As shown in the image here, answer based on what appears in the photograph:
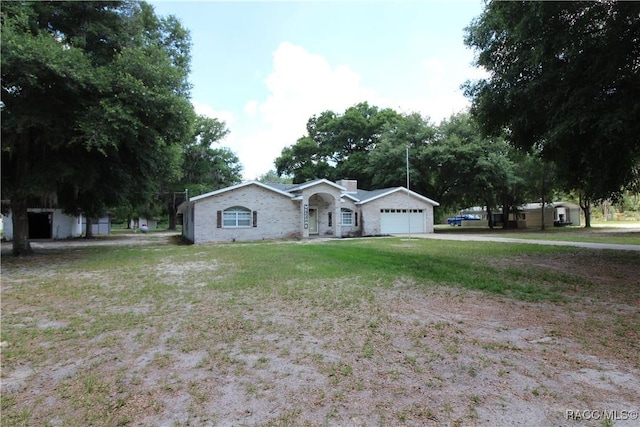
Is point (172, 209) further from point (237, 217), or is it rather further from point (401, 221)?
point (401, 221)

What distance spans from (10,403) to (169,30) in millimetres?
19244

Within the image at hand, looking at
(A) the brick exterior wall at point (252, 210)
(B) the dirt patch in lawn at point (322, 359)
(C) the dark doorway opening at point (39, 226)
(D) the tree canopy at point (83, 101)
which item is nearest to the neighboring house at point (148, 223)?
(C) the dark doorway opening at point (39, 226)

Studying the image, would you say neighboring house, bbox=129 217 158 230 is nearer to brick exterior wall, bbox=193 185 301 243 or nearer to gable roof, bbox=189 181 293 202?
brick exterior wall, bbox=193 185 301 243

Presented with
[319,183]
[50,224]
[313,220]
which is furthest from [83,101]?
[50,224]

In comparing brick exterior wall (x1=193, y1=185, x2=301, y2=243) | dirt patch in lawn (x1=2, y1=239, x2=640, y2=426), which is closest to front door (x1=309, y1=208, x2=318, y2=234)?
brick exterior wall (x1=193, y1=185, x2=301, y2=243)

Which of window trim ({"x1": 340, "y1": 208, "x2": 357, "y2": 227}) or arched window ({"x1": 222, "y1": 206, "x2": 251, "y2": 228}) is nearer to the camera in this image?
arched window ({"x1": 222, "y1": 206, "x2": 251, "y2": 228})

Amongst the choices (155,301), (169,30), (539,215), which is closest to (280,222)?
(169,30)

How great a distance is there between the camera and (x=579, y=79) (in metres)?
8.63

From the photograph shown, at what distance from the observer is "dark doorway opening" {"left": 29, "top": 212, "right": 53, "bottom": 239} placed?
27875 mm

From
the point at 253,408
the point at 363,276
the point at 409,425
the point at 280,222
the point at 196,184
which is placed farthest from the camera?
the point at 196,184

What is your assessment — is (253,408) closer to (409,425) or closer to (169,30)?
(409,425)

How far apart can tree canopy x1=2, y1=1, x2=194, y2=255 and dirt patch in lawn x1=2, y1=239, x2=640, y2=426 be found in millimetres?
7074

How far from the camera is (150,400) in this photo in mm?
3072

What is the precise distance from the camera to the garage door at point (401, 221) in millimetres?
28000
